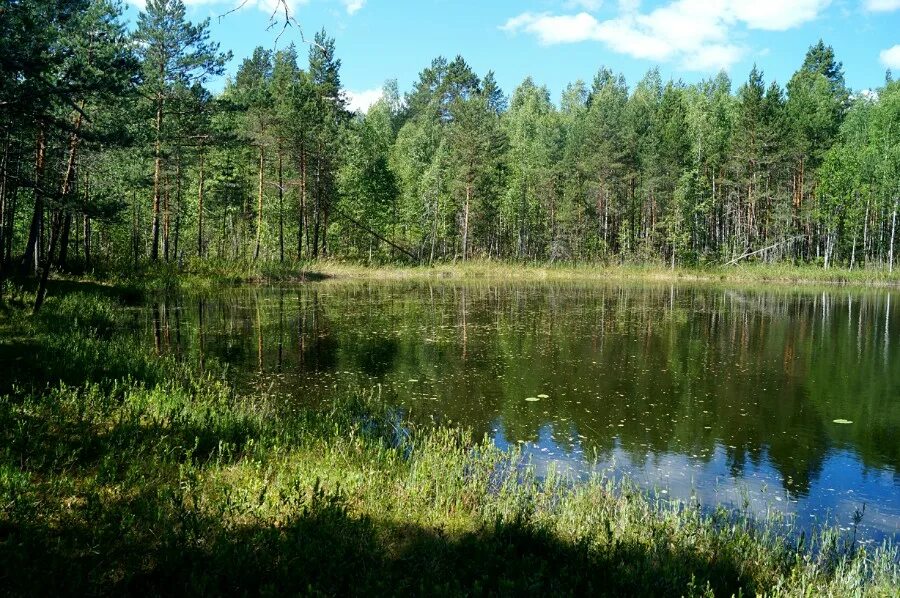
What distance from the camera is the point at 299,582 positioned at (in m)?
3.99

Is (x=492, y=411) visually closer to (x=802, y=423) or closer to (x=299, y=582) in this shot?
(x=802, y=423)

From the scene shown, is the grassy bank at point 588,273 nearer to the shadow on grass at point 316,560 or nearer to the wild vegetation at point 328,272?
the wild vegetation at point 328,272

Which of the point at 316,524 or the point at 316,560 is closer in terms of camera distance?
the point at 316,560

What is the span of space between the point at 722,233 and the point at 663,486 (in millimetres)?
62918

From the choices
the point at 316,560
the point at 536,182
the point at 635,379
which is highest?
the point at 536,182

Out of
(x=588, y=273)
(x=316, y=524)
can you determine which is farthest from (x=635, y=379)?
(x=588, y=273)

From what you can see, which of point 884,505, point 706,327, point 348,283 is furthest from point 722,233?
point 884,505

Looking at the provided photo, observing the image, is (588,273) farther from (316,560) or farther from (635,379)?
(316,560)

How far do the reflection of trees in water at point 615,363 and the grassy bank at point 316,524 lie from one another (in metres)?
2.90

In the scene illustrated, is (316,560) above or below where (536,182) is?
below

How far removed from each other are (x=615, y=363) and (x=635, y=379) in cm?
176

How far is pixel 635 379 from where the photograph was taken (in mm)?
13883

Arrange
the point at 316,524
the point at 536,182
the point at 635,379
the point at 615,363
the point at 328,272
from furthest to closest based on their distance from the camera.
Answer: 1. the point at 536,182
2. the point at 328,272
3. the point at 615,363
4. the point at 635,379
5. the point at 316,524

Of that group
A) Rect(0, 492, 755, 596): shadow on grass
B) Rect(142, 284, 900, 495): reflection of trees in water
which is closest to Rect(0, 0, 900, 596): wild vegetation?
Rect(0, 492, 755, 596): shadow on grass
